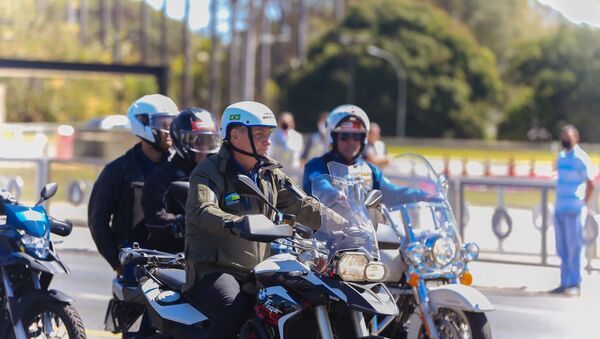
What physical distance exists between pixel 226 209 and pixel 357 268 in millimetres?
917

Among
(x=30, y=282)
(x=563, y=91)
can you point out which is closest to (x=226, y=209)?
(x=30, y=282)

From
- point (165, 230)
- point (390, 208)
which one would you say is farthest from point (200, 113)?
point (390, 208)

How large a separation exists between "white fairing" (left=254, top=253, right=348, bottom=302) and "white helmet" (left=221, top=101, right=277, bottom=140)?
678mm

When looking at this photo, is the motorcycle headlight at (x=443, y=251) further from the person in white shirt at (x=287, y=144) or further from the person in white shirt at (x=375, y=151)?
the person in white shirt at (x=287, y=144)

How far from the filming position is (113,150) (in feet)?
101

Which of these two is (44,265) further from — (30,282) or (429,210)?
(429,210)

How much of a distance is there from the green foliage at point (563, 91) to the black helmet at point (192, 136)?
6524 centimetres

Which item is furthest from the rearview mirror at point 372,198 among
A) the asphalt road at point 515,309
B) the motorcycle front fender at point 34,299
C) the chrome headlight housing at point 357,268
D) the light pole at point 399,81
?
the light pole at point 399,81

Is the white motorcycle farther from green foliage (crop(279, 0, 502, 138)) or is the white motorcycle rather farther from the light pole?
green foliage (crop(279, 0, 502, 138))

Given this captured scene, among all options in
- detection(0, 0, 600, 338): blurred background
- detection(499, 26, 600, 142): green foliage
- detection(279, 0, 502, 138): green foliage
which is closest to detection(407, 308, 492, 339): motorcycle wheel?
detection(0, 0, 600, 338): blurred background

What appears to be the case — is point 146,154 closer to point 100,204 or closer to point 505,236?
point 100,204

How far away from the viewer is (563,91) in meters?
73.0

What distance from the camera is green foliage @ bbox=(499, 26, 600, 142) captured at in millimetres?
72500

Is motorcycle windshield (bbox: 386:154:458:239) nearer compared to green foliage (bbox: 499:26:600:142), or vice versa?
motorcycle windshield (bbox: 386:154:458:239)
